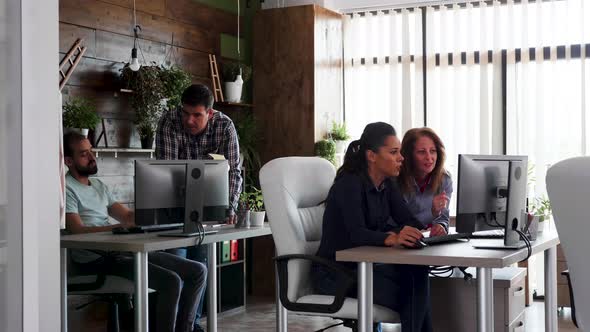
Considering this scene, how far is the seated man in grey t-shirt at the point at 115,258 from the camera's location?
15.1 ft

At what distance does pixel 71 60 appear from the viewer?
A: 17.9ft

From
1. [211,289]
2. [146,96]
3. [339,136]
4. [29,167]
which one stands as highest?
[146,96]

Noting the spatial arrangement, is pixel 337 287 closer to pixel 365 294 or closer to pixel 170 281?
pixel 365 294

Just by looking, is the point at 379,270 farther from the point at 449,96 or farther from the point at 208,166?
the point at 449,96

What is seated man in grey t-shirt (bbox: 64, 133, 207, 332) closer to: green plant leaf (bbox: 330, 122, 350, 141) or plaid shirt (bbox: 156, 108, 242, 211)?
plaid shirt (bbox: 156, 108, 242, 211)

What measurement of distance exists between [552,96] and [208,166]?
3865 millimetres

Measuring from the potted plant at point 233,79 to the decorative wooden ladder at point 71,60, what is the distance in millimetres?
1731

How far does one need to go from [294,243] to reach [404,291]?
544 mm

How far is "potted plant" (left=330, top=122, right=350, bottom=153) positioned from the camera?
7547mm

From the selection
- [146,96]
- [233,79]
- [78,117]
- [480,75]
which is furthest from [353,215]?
[480,75]

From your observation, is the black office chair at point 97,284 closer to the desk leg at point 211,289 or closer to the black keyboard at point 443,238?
the desk leg at point 211,289

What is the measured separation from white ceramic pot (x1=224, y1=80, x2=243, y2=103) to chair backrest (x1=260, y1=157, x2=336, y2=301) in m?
3.20

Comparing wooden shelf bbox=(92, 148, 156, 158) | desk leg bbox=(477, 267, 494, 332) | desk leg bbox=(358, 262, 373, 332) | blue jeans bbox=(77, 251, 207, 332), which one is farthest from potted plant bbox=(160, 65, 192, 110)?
desk leg bbox=(477, 267, 494, 332)

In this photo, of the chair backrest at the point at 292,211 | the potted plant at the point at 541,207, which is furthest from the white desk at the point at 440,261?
the potted plant at the point at 541,207
